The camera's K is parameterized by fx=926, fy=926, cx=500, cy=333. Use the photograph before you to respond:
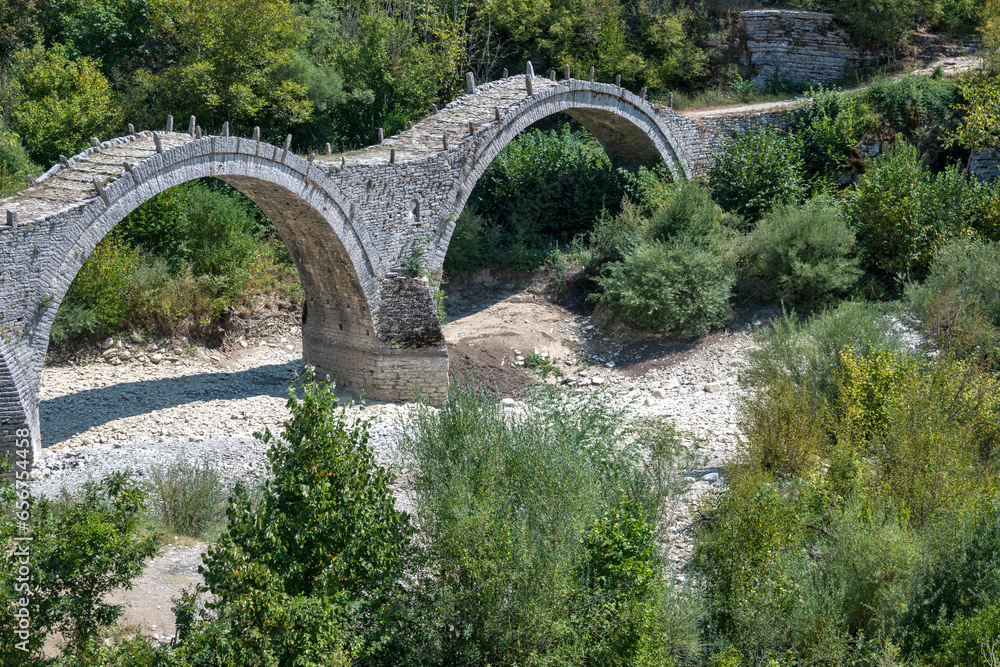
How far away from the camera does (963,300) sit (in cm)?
1255

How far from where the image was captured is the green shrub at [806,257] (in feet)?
51.8

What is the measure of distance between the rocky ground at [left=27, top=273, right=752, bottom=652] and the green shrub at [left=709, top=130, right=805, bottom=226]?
3284 millimetres

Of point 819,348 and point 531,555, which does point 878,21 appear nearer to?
point 819,348

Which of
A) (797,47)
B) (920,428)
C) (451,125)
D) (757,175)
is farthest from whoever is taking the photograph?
(797,47)

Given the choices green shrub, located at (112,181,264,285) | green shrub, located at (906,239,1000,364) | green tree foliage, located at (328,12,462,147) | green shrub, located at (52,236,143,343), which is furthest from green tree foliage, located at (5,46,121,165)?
green shrub, located at (906,239,1000,364)

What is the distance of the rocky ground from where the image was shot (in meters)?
11.3

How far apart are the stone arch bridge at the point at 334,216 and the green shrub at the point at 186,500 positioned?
6.33ft

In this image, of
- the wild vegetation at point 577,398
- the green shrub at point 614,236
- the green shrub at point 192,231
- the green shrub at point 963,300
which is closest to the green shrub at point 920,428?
the wild vegetation at point 577,398

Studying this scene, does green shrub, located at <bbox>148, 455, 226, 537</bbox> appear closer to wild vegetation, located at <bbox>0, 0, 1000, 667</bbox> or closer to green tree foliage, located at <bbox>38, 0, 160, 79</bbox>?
wild vegetation, located at <bbox>0, 0, 1000, 667</bbox>

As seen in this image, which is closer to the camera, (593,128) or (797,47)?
(593,128)

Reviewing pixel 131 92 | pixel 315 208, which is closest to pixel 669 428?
pixel 315 208

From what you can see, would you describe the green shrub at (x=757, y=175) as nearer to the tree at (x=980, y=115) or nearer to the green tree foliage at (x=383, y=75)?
the tree at (x=980, y=115)

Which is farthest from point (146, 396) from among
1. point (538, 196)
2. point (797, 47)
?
point (797, 47)

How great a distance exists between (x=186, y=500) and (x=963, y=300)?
33.6ft
